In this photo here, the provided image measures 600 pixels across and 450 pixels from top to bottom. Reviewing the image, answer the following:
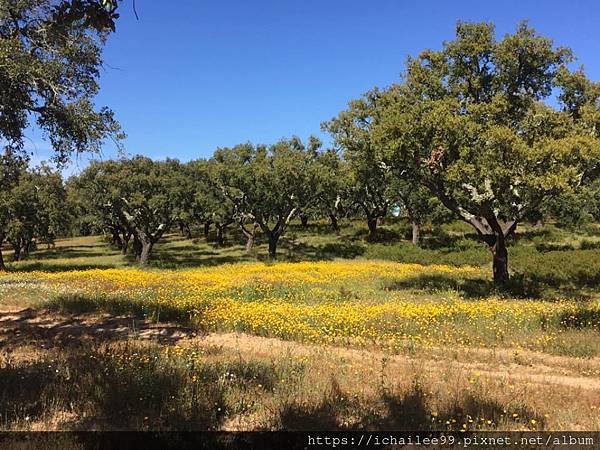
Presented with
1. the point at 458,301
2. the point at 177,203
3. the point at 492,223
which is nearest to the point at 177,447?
the point at 458,301

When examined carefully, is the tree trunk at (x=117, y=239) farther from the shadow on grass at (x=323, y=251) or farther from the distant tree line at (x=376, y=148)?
the shadow on grass at (x=323, y=251)

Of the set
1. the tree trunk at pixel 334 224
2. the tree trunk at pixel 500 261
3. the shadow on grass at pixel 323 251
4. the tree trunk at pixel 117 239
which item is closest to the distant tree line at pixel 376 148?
the tree trunk at pixel 500 261

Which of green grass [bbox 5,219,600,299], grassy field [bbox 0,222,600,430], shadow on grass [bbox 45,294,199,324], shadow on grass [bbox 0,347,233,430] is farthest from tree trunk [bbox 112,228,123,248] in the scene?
shadow on grass [bbox 0,347,233,430]

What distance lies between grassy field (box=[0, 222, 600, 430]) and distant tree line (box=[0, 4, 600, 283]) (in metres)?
5.26

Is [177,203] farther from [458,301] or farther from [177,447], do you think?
[177,447]

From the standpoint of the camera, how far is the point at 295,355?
35.2 feet

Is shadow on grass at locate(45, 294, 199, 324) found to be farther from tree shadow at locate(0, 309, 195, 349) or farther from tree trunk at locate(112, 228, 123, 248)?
tree trunk at locate(112, 228, 123, 248)

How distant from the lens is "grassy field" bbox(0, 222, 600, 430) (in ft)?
23.3

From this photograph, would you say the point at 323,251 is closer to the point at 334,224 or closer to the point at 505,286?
the point at 334,224

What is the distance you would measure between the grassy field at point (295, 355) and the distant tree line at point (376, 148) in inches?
207

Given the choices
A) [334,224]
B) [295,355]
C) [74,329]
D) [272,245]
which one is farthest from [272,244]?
[295,355]

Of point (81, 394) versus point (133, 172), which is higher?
point (133, 172)

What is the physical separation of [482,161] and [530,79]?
22.7 ft

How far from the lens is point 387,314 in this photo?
15.1 m
